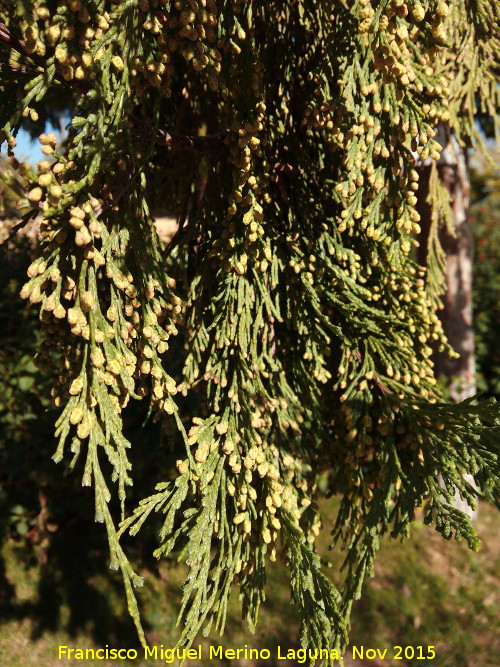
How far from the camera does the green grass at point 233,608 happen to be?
458 cm

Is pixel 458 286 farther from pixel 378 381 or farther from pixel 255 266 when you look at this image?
pixel 255 266

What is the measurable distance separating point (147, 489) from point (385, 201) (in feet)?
13.6

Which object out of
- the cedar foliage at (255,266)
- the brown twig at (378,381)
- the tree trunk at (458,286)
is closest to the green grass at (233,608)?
the tree trunk at (458,286)

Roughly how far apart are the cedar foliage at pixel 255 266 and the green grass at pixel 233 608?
2.49 meters

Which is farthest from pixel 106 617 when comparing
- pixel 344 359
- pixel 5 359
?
pixel 344 359

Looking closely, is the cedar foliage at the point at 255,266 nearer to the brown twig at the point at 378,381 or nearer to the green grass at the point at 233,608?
the brown twig at the point at 378,381

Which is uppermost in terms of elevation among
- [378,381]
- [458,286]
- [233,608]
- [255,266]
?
[255,266]

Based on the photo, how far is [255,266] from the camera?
288cm

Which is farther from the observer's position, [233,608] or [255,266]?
[233,608]

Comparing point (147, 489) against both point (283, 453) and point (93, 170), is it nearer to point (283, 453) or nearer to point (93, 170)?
point (283, 453)

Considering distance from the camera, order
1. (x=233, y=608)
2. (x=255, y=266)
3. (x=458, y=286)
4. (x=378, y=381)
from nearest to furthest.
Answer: (x=255, y=266), (x=378, y=381), (x=233, y=608), (x=458, y=286)

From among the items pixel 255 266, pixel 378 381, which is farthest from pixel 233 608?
pixel 255 266

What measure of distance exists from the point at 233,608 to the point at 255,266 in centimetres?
410

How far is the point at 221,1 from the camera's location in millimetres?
2662
